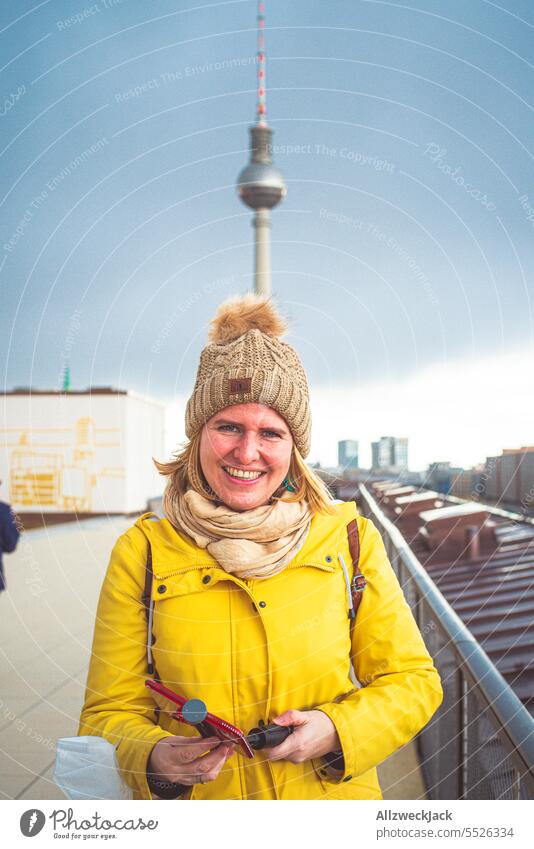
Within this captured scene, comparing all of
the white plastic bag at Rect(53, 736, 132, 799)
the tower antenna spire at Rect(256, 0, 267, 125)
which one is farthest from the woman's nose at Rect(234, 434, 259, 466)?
the tower antenna spire at Rect(256, 0, 267, 125)

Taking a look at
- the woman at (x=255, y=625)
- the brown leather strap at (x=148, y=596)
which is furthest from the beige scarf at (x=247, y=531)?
the brown leather strap at (x=148, y=596)

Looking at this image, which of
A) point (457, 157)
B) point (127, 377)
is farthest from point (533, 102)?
point (127, 377)

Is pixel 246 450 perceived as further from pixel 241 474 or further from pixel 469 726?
pixel 469 726

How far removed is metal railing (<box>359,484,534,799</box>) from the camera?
1248 millimetres

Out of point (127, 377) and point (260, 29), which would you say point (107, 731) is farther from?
point (260, 29)

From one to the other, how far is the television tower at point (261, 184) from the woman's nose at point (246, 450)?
0.44 meters

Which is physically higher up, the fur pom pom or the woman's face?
the fur pom pom

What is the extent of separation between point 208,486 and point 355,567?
0.37 meters

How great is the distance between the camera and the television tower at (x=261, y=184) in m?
1.67

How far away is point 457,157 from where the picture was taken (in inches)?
69.7

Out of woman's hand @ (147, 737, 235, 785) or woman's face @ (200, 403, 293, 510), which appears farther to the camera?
woman's face @ (200, 403, 293, 510)

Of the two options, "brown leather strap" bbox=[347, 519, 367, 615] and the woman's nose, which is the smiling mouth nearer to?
the woman's nose

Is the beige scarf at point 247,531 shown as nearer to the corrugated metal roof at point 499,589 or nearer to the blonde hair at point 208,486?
the blonde hair at point 208,486

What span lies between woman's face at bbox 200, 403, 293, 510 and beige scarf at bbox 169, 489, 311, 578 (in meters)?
0.04
